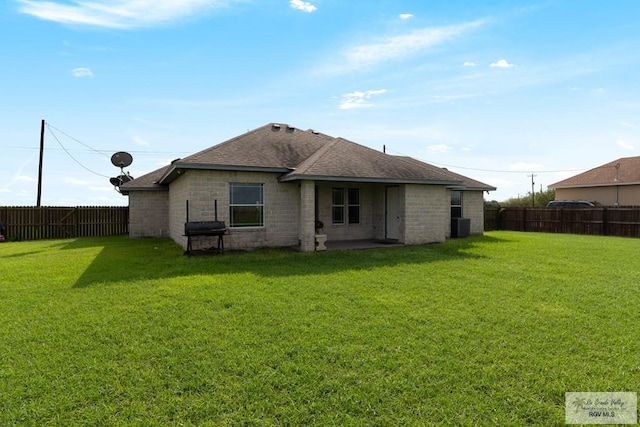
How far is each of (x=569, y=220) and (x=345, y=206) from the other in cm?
1564

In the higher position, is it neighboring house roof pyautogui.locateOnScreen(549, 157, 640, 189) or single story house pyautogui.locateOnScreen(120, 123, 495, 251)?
neighboring house roof pyautogui.locateOnScreen(549, 157, 640, 189)

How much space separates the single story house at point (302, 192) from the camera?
11211mm

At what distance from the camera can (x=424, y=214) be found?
13.4 m

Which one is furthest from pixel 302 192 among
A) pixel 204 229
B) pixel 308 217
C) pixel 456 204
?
pixel 456 204

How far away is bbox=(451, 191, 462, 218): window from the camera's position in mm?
17406

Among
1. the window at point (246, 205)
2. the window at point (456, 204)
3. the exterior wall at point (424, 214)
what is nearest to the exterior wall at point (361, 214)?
the exterior wall at point (424, 214)

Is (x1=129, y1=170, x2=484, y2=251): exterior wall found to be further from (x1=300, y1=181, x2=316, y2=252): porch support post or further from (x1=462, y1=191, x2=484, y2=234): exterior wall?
(x1=462, y1=191, x2=484, y2=234): exterior wall

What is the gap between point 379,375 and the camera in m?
3.61

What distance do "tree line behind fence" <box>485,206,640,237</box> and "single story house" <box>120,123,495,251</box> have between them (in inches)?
377

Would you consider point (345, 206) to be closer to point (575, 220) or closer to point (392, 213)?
point (392, 213)

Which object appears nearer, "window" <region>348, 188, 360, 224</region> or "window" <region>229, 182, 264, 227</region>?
"window" <region>229, 182, 264, 227</region>

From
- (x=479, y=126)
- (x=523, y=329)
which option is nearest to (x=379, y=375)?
(x=523, y=329)

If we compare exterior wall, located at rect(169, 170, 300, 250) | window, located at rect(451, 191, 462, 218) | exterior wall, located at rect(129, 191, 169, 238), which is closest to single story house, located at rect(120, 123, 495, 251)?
exterior wall, located at rect(169, 170, 300, 250)

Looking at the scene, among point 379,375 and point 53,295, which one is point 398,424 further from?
point 53,295
